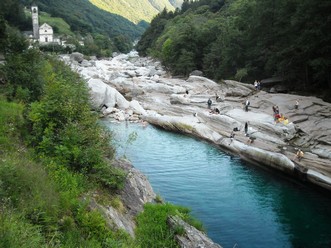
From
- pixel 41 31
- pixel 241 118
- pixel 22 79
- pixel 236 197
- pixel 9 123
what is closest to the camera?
pixel 9 123

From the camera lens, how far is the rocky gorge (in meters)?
32.1

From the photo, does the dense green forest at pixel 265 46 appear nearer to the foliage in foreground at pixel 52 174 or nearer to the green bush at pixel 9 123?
the foliage in foreground at pixel 52 174

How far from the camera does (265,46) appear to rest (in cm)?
6150

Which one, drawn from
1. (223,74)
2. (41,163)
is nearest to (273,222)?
(41,163)

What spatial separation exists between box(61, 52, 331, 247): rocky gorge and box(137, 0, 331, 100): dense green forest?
545cm

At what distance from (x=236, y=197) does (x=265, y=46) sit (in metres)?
42.4

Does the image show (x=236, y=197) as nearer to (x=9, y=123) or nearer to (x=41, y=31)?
(x=9, y=123)

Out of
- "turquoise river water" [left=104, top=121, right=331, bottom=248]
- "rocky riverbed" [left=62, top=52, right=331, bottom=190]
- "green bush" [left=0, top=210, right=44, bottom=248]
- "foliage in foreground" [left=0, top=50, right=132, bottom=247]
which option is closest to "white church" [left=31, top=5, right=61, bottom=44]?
"rocky riverbed" [left=62, top=52, right=331, bottom=190]

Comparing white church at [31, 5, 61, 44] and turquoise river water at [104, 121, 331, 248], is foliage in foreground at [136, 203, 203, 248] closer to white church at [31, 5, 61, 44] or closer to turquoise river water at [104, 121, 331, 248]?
turquoise river water at [104, 121, 331, 248]

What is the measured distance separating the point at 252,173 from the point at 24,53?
22.4 meters

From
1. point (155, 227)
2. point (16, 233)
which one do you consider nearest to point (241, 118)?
point (155, 227)

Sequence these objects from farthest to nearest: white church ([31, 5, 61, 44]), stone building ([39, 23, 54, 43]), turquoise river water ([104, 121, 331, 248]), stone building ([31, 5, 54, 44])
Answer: stone building ([39, 23, 54, 43])
white church ([31, 5, 61, 44])
stone building ([31, 5, 54, 44])
turquoise river water ([104, 121, 331, 248])

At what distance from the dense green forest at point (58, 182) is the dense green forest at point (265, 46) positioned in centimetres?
3492

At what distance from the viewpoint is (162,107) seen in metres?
56.8
